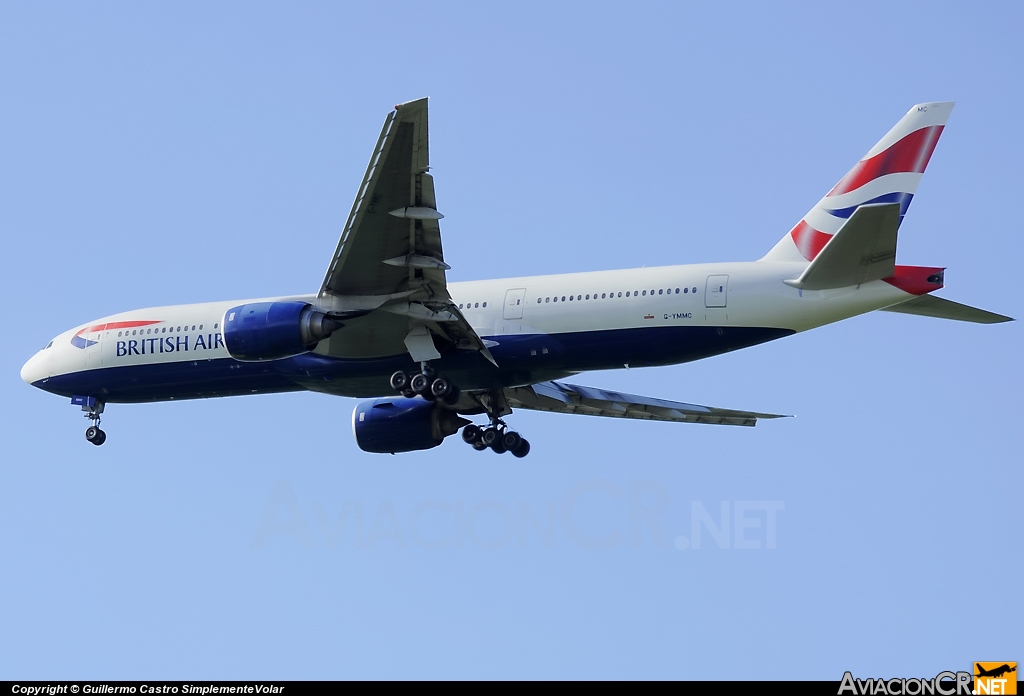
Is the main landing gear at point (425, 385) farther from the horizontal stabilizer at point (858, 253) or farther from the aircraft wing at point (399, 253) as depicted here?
the horizontal stabilizer at point (858, 253)

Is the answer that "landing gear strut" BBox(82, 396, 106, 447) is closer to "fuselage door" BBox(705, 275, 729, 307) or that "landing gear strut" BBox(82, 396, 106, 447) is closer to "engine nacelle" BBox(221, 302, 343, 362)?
"engine nacelle" BBox(221, 302, 343, 362)

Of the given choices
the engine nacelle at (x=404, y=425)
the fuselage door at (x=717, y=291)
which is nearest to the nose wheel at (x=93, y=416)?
the engine nacelle at (x=404, y=425)

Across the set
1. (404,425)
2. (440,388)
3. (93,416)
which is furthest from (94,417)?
(440,388)

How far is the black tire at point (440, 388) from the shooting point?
3247cm

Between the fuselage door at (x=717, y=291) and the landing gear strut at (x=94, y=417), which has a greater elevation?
the fuselage door at (x=717, y=291)

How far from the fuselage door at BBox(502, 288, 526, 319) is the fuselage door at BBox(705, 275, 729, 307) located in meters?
4.17

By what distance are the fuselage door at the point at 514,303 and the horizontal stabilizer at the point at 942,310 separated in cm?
780

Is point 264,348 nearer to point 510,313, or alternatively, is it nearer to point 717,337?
point 510,313

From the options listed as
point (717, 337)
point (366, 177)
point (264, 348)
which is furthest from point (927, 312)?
point (264, 348)

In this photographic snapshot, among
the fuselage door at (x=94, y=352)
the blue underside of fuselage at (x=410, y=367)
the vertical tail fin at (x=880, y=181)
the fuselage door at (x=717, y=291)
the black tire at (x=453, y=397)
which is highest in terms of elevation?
the vertical tail fin at (x=880, y=181)

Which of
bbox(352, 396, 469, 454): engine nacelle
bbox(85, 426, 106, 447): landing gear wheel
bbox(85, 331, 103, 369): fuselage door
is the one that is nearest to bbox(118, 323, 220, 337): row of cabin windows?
bbox(85, 331, 103, 369): fuselage door

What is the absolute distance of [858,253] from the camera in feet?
94.9

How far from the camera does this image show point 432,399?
108 ft

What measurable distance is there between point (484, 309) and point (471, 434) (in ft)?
16.1
